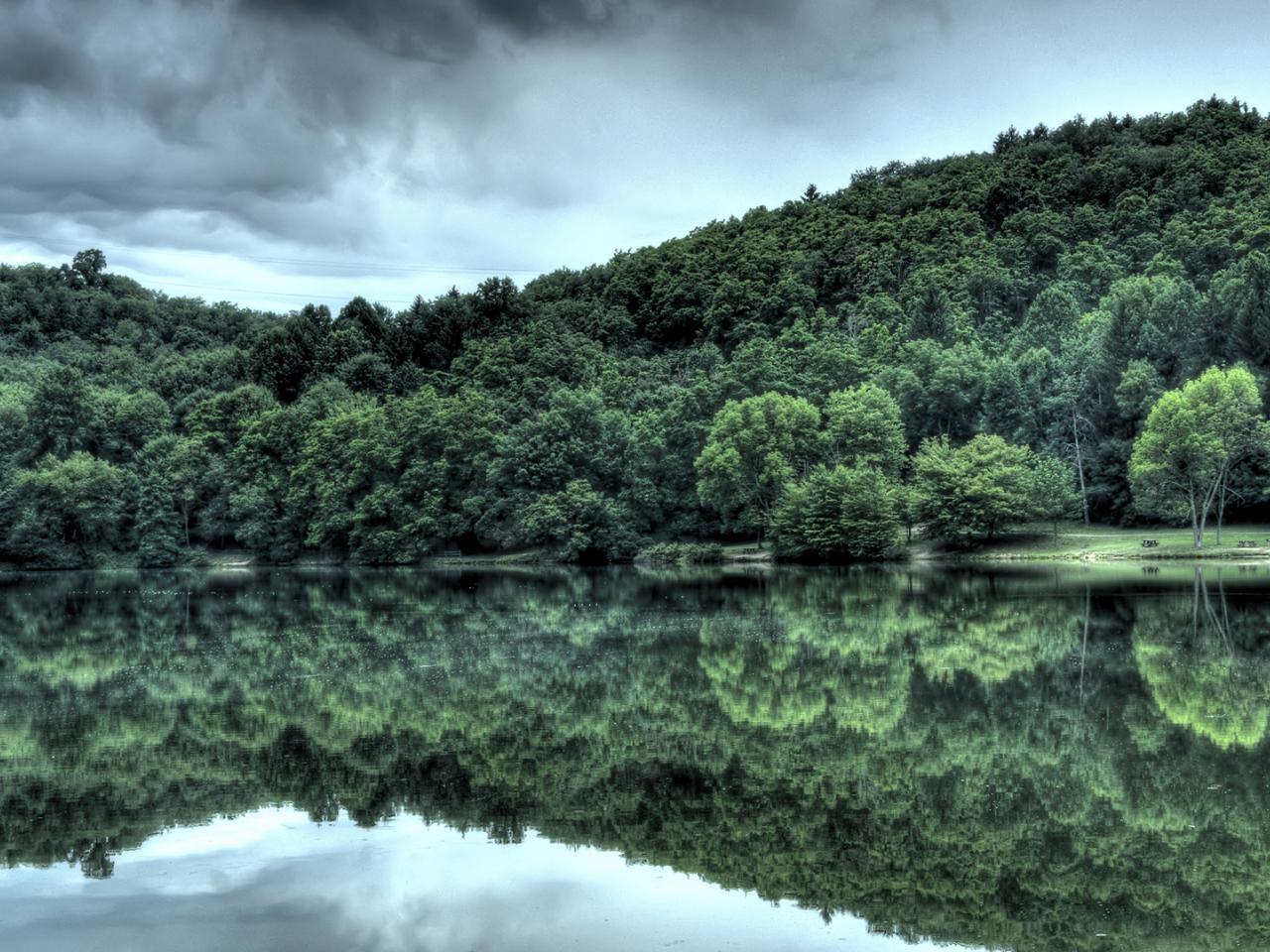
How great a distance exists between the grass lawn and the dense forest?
64.2 inches

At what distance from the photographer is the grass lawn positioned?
68.8 metres

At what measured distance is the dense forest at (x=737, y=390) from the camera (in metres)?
82.5

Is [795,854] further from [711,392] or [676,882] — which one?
[711,392]

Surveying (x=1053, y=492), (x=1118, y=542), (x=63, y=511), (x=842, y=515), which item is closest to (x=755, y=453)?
(x=842, y=515)

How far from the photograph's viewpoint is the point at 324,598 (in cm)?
5625

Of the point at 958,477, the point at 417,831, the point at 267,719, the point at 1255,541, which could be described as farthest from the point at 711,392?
the point at 417,831

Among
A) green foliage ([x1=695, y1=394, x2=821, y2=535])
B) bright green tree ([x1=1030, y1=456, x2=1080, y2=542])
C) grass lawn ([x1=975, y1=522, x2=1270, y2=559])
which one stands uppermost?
green foliage ([x1=695, y1=394, x2=821, y2=535])

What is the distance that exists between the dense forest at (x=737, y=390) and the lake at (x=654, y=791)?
4916 cm

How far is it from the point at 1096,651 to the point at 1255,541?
49.3 metres

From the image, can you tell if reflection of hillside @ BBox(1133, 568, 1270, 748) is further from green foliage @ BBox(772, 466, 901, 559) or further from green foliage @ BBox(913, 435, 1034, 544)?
green foliage @ BBox(772, 466, 901, 559)

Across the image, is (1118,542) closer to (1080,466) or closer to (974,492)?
(974,492)

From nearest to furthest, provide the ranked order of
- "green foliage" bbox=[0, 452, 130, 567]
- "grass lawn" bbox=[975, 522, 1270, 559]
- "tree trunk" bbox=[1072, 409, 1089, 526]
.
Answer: "grass lawn" bbox=[975, 522, 1270, 559]
"tree trunk" bbox=[1072, 409, 1089, 526]
"green foliage" bbox=[0, 452, 130, 567]

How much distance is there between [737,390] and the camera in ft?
312

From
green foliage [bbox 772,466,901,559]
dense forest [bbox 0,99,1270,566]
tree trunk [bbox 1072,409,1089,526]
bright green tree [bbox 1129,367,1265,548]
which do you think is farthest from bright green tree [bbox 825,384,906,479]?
bright green tree [bbox 1129,367,1265,548]
